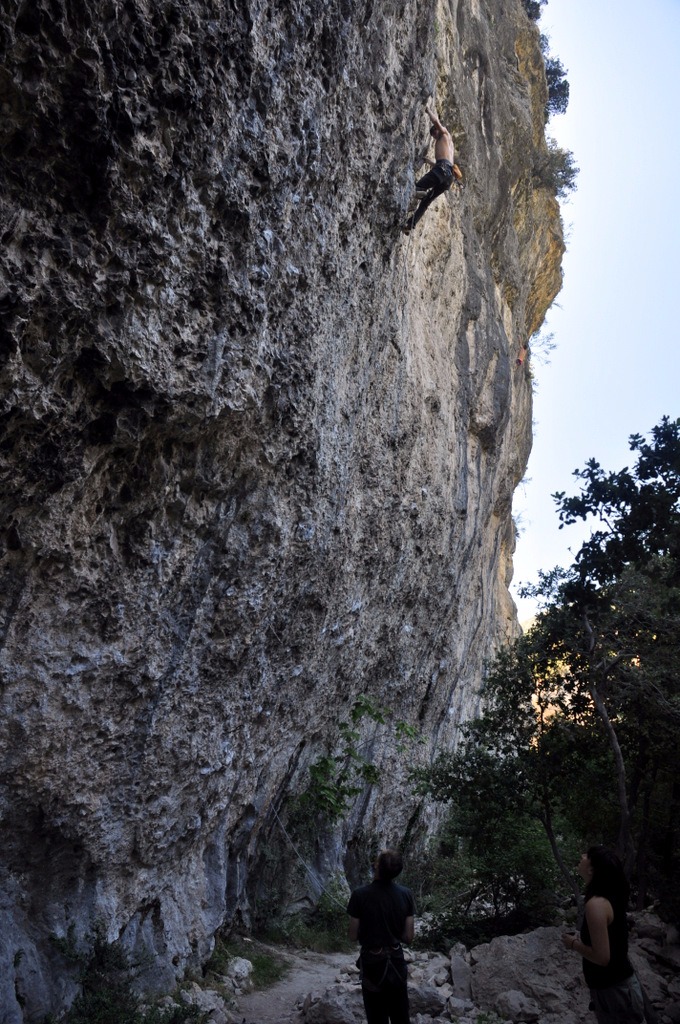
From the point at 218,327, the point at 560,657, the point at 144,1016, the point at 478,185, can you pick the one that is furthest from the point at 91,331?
the point at 478,185

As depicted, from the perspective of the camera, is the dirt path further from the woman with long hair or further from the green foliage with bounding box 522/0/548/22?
the green foliage with bounding box 522/0/548/22

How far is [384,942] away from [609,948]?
4.92ft

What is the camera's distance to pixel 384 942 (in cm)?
467

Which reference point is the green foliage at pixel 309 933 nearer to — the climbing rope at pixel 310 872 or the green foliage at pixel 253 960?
the climbing rope at pixel 310 872

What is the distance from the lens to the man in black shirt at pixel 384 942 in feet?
15.4

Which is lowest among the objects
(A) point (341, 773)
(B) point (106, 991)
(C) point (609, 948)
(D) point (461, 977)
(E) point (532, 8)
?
(B) point (106, 991)

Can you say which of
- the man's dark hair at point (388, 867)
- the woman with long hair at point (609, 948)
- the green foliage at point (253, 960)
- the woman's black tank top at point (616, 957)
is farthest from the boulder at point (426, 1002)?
the woman's black tank top at point (616, 957)

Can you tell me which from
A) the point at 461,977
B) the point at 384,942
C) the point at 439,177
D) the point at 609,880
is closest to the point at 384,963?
the point at 384,942

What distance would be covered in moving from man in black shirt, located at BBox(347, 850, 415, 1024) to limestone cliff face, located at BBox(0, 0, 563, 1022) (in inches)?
97.6

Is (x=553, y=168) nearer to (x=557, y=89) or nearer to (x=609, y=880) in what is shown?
(x=557, y=89)

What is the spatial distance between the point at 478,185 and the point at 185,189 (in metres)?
11.2

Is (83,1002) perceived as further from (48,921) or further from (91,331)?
(91,331)

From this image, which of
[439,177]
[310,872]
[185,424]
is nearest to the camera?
[185,424]

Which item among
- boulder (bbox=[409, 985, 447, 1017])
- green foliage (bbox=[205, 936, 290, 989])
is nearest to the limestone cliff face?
green foliage (bbox=[205, 936, 290, 989])
